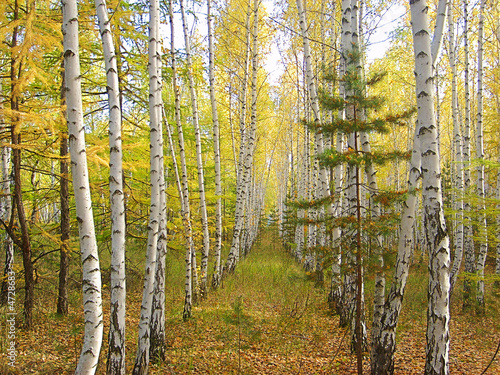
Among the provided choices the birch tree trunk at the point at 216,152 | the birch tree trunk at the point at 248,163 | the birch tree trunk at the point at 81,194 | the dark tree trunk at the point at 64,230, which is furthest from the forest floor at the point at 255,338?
the birch tree trunk at the point at 81,194

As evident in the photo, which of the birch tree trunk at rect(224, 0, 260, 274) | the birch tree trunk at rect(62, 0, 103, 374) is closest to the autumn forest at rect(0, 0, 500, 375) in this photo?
the birch tree trunk at rect(62, 0, 103, 374)

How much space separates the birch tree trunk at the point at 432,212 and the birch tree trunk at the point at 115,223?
10.7 feet

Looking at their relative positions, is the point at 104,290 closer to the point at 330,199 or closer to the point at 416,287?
the point at 330,199

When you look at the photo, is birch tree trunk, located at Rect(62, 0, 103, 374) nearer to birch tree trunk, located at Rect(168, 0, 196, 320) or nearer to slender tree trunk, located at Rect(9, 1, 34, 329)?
slender tree trunk, located at Rect(9, 1, 34, 329)

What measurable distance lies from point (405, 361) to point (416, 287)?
616 centimetres

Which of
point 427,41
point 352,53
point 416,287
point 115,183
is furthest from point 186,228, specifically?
point 416,287

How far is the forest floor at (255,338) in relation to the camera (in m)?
5.05

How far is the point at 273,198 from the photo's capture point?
48.9 m

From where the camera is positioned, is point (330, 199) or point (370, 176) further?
point (370, 176)

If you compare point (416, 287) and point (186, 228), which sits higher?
point (186, 228)

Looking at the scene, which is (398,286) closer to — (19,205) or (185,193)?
(185,193)

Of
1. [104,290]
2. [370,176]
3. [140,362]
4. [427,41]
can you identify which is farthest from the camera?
[104,290]

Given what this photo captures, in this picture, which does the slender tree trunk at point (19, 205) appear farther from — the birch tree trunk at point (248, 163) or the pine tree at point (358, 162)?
the birch tree trunk at point (248, 163)

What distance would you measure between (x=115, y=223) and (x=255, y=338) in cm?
359
